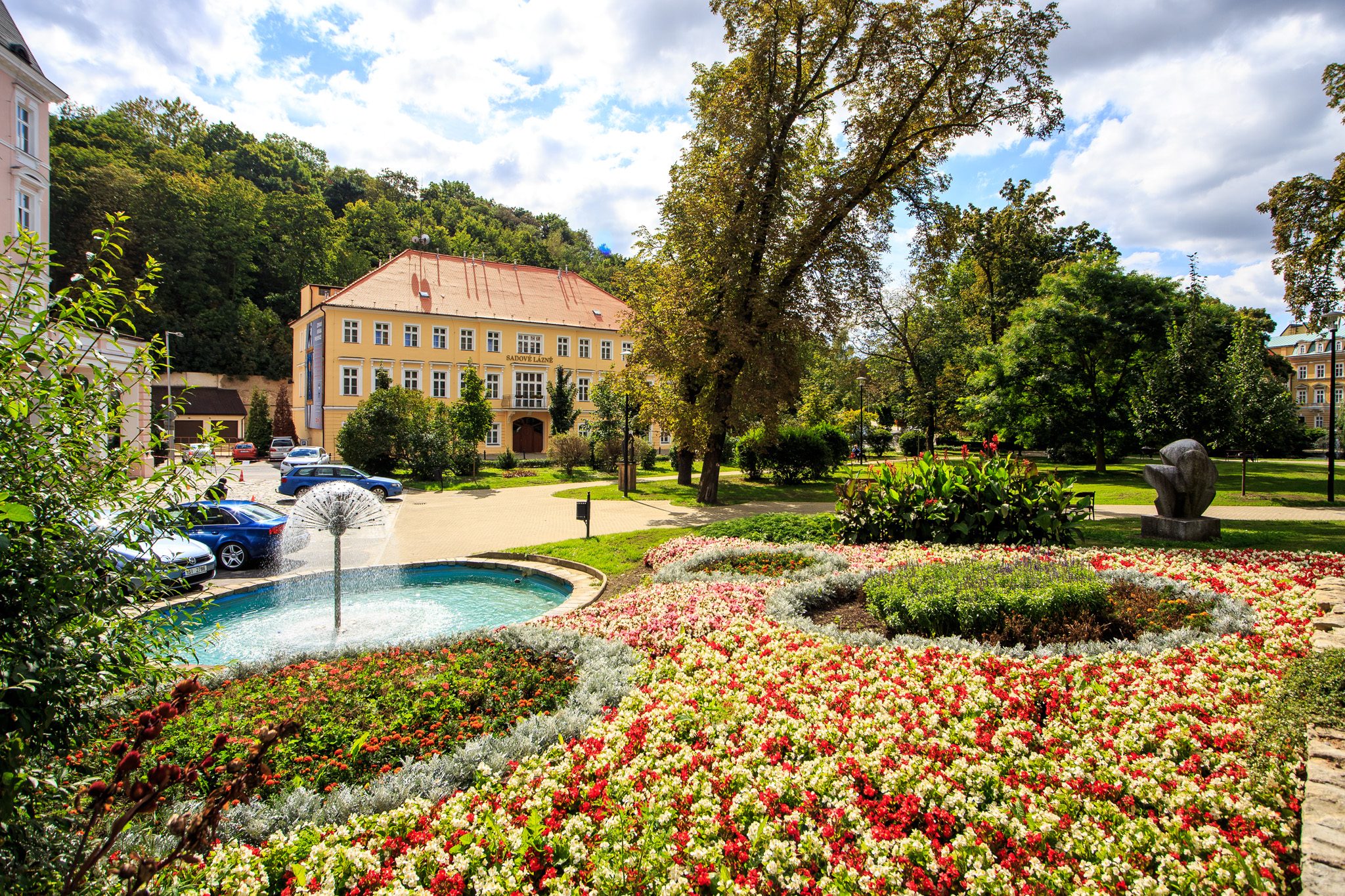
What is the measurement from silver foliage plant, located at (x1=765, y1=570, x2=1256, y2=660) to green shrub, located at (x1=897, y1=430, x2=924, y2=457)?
133 feet

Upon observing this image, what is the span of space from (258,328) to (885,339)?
55952 millimetres

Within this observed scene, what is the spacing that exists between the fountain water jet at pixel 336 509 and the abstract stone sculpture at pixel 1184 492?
47.4 ft

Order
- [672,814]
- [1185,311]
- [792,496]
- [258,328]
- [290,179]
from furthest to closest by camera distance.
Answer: [290,179] → [258,328] → [1185,311] → [792,496] → [672,814]

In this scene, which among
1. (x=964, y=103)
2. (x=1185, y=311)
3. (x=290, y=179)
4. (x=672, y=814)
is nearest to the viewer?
(x=672, y=814)

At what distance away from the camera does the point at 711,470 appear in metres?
22.4

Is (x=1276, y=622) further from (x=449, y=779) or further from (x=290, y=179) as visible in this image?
(x=290, y=179)

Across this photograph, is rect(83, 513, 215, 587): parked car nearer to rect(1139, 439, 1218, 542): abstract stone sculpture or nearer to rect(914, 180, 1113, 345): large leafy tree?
rect(1139, 439, 1218, 542): abstract stone sculpture

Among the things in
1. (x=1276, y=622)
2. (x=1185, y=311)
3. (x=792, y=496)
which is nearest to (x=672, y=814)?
(x=1276, y=622)

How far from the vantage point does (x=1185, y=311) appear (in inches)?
999

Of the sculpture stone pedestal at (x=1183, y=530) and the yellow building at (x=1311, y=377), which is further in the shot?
the yellow building at (x=1311, y=377)

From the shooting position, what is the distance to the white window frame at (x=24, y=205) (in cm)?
2195

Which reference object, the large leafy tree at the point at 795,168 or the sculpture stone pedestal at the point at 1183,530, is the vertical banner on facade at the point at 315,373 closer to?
the large leafy tree at the point at 795,168

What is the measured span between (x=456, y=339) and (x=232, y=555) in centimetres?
3403

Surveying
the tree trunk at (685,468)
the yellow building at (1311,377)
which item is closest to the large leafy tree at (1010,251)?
the tree trunk at (685,468)
